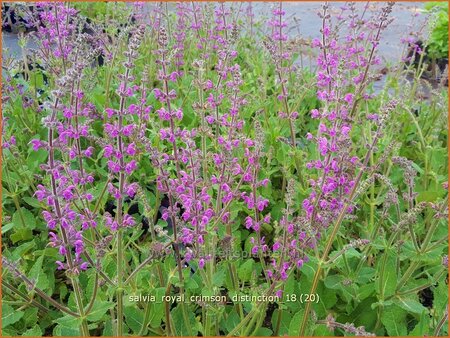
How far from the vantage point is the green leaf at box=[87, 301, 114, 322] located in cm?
242

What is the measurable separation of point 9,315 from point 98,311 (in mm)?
598

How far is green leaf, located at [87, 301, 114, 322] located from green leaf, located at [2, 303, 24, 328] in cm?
48

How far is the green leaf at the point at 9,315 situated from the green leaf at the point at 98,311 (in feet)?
1.58

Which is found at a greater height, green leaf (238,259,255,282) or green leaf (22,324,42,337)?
green leaf (238,259,255,282)

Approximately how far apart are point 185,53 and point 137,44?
3709 millimetres

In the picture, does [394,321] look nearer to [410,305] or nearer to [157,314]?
[410,305]

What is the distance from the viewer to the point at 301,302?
2.92 meters

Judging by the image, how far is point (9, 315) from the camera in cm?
269

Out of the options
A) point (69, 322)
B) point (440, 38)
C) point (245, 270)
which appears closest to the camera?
point (69, 322)

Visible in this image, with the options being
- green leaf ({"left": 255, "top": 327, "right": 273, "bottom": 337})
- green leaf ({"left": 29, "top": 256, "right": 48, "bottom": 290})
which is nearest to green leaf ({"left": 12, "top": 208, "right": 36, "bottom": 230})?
green leaf ({"left": 29, "top": 256, "right": 48, "bottom": 290})

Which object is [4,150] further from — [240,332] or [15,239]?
[240,332]

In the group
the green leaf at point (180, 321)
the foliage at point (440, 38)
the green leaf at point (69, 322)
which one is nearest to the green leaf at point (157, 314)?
the green leaf at point (180, 321)

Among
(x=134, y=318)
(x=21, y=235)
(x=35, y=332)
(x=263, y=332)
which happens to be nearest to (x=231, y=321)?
(x=263, y=332)

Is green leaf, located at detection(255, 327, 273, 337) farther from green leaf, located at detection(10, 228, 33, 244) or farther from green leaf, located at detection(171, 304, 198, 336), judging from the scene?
green leaf, located at detection(10, 228, 33, 244)
